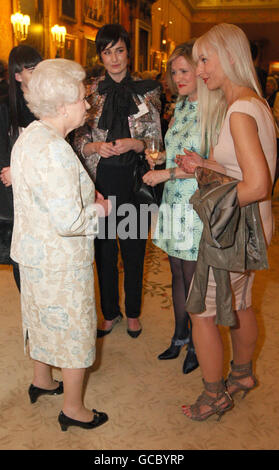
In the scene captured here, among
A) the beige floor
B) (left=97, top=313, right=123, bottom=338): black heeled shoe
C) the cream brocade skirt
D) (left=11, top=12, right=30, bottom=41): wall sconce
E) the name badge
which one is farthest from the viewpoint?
(left=11, top=12, right=30, bottom=41): wall sconce

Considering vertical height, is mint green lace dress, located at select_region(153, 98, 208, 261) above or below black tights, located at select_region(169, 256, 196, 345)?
above

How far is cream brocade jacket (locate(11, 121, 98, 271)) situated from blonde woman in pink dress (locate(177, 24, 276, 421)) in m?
0.66

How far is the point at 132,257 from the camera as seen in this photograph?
119 inches

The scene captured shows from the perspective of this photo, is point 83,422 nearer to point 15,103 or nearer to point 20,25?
point 15,103

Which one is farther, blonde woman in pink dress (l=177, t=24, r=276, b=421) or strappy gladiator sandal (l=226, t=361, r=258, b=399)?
strappy gladiator sandal (l=226, t=361, r=258, b=399)

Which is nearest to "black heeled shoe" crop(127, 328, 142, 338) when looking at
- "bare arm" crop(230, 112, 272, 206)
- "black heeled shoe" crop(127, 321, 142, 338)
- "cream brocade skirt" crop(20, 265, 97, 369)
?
"black heeled shoe" crop(127, 321, 142, 338)

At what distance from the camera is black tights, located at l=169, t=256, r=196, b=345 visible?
262cm

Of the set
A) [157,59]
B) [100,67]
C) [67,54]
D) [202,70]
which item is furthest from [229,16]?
[202,70]

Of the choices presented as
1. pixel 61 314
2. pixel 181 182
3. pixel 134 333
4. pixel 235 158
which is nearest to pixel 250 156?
pixel 235 158

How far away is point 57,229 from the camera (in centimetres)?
176

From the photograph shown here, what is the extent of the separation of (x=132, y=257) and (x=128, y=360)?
71 cm

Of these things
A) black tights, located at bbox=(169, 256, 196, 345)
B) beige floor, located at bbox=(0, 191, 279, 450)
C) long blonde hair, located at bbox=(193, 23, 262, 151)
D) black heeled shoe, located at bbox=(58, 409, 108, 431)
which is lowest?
beige floor, located at bbox=(0, 191, 279, 450)

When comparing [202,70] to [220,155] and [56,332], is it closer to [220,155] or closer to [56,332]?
[220,155]

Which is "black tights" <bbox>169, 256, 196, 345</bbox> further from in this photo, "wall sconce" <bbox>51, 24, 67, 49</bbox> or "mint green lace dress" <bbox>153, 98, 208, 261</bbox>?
"wall sconce" <bbox>51, 24, 67, 49</bbox>
